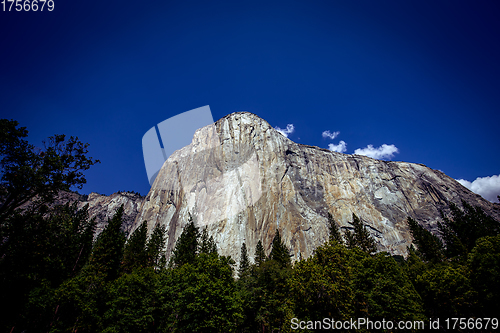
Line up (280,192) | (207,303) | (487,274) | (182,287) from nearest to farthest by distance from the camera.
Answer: (207,303)
(487,274)
(182,287)
(280,192)

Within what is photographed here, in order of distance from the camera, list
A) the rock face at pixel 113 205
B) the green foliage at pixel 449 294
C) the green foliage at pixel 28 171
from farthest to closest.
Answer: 1. the rock face at pixel 113 205
2. the green foliage at pixel 449 294
3. the green foliage at pixel 28 171

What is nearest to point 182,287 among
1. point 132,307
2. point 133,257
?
point 132,307

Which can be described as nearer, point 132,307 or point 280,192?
point 132,307

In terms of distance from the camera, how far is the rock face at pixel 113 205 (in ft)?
405

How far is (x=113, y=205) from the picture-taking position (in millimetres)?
128250

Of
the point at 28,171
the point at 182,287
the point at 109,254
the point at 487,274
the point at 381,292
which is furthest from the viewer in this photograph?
the point at 109,254

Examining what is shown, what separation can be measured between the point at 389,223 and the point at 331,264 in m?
74.5

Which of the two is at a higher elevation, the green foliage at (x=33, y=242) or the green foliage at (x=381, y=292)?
the green foliage at (x=33, y=242)

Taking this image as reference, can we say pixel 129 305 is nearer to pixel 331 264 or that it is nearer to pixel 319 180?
pixel 331 264

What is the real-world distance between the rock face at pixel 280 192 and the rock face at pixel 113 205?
137ft

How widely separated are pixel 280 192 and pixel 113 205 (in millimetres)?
101915

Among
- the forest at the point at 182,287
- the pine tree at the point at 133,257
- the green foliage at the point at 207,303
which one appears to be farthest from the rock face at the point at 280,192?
the green foliage at the point at 207,303

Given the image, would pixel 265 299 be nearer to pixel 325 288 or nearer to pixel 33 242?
pixel 325 288

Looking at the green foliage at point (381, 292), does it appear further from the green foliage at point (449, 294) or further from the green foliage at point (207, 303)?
the green foliage at point (207, 303)
